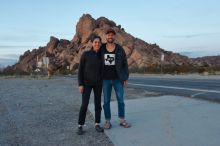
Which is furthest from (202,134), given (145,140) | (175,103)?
(175,103)

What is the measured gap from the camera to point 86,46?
7588cm

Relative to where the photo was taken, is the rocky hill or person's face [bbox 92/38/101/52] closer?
person's face [bbox 92/38/101/52]

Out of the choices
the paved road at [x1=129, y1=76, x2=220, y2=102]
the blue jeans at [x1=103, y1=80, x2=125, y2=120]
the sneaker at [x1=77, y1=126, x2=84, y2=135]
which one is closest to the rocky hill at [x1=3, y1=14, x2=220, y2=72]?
the paved road at [x1=129, y1=76, x2=220, y2=102]

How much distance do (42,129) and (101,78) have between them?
1.74m

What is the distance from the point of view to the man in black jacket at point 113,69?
877 cm

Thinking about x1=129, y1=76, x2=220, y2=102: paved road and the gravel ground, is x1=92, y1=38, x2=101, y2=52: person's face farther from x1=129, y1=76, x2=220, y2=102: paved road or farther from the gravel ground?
x1=129, y1=76, x2=220, y2=102: paved road

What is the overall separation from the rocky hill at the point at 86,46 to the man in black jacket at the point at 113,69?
206 feet

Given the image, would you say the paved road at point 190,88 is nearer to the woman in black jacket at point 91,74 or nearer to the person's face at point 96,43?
the woman in black jacket at point 91,74

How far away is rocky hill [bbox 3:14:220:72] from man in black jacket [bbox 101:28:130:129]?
206ft

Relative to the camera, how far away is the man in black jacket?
877cm

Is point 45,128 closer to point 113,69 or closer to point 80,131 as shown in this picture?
point 80,131

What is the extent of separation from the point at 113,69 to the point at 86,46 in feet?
221

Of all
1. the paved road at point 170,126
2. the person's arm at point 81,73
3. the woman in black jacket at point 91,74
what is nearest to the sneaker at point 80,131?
the woman in black jacket at point 91,74

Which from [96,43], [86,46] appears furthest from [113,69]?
[86,46]
